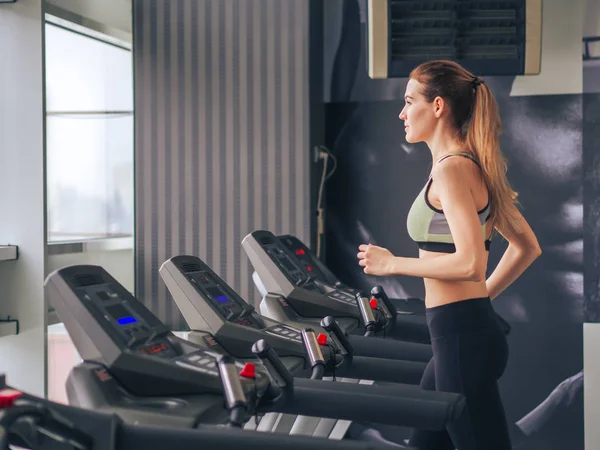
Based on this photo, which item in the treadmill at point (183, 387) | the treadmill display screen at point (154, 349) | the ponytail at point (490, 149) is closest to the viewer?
the treadmill at point (183, 387)

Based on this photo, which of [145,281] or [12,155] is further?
[145,281]

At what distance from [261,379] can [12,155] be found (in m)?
2.09

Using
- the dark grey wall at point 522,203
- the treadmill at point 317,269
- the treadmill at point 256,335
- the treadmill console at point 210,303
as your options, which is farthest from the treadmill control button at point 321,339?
the dark grey wall at point 522,203

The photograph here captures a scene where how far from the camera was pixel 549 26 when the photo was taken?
415 cm

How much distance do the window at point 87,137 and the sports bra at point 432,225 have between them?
6.45ft

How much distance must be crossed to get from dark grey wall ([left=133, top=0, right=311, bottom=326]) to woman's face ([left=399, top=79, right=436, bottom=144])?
1709 mm

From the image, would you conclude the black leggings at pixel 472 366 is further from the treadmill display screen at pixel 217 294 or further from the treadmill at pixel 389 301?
the treadmill at pixel 389 301

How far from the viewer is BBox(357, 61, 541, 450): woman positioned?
6.79 ft

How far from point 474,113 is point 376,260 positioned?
0.47m

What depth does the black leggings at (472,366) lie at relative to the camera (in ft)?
6.77

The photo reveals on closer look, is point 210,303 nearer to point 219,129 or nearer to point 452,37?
point 219,129

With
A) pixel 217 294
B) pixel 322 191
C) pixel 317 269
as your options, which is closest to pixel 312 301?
pixel 317 269

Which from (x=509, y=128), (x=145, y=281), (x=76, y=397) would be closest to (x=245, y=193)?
(x=145, y=281)

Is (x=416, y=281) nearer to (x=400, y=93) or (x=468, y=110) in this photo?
(x=400, y=93)
